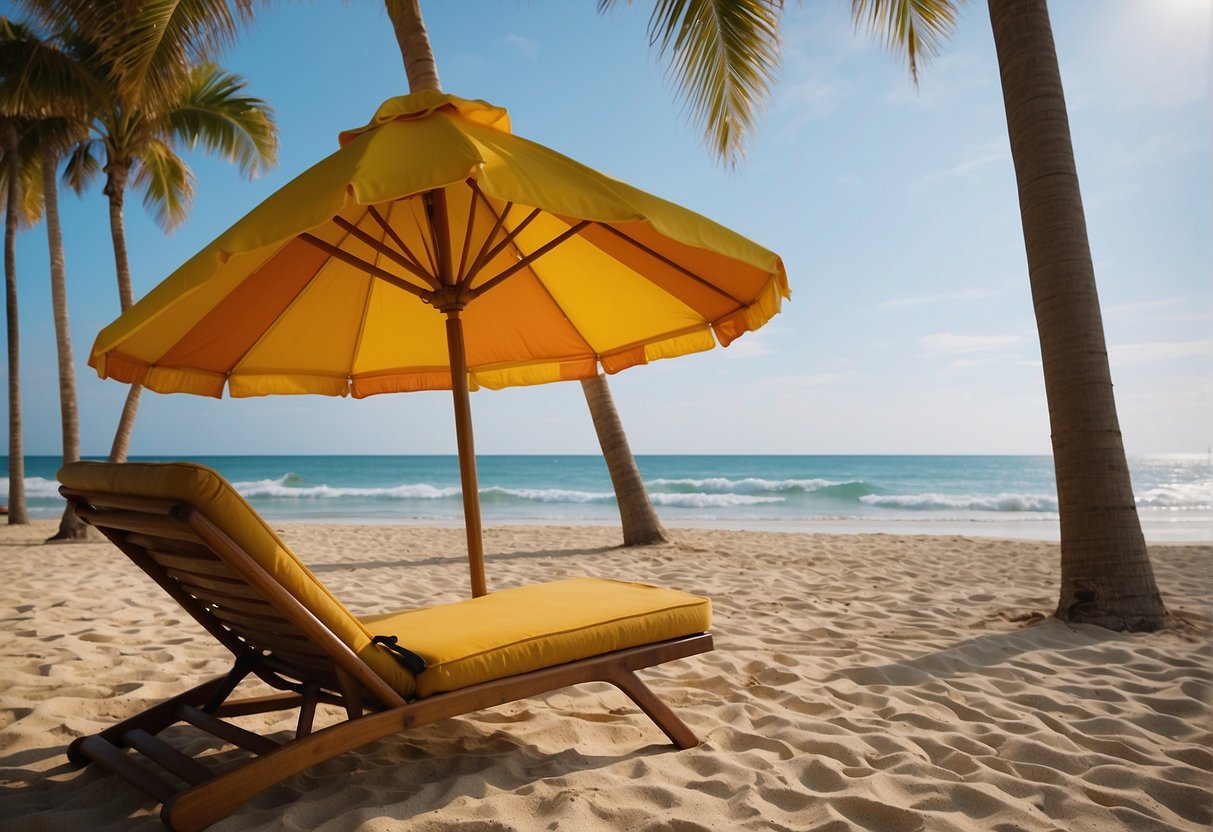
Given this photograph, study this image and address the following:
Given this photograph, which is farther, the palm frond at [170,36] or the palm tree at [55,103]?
the palm tree at [55,103]

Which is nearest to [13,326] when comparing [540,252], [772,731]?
[540,252]

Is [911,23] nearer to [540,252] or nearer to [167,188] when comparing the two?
[540,252]

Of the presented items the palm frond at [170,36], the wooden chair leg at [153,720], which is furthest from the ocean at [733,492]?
the wooden chair leg at [153,720]

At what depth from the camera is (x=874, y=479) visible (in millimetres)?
35125

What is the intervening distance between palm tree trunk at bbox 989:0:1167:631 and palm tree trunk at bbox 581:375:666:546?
4.52 m

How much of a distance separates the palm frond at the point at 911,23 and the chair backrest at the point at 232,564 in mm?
5915

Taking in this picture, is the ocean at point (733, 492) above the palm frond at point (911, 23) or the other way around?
the other way around

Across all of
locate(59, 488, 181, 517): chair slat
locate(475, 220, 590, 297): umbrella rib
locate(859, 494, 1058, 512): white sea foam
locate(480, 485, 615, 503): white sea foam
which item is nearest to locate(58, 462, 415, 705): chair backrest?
locate(59, 488, 181, 517): chair slat

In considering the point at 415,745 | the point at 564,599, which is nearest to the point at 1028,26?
the point at 564,599

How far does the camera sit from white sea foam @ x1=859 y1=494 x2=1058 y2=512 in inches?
859

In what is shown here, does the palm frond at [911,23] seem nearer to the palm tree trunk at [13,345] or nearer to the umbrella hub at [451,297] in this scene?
the umbrella hub at [451,297]

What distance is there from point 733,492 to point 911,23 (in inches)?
975

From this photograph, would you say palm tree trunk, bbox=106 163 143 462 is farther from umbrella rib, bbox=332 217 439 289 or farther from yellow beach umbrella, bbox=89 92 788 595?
umbrella rib, bbox=332 217 439 289

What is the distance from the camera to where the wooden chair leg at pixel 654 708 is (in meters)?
2.55
